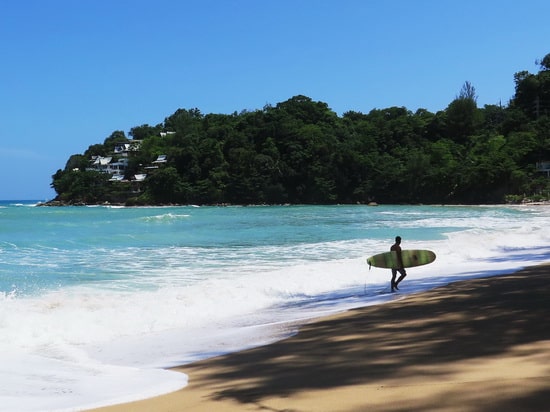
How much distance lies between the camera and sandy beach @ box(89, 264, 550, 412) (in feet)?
10.5

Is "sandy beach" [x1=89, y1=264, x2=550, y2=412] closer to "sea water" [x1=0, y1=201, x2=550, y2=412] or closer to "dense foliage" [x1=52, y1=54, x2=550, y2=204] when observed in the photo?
"sea water" [x1=0, y1=201, x2=550, y2=412]

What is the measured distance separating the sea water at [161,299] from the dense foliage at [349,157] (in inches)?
2605

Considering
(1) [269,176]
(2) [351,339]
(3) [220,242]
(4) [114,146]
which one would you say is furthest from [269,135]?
(2) [351,339]

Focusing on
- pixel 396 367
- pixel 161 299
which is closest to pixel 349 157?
pixel 161 299

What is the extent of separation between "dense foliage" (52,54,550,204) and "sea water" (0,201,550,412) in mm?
66162

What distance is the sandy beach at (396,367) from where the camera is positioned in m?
3.20

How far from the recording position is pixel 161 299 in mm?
9703

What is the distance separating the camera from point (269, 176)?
324 ft

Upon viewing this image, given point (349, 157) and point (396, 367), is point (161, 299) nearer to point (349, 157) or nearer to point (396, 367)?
point (396, 367)

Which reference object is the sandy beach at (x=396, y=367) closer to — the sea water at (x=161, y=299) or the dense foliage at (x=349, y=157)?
the sea water at (x=161, y=299)

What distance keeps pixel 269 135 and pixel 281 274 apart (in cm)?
9477

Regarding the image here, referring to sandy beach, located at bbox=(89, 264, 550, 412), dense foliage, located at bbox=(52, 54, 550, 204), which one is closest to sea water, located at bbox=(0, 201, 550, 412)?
sandy beach, located at bbox=(89, 264, 550, 412)

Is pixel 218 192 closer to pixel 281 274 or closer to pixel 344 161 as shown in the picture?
pixel 344 161

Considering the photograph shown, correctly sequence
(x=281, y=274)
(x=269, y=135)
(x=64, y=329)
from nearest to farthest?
(x=64, y=329) → (x=281, y=274) → (x=269, y=135)
